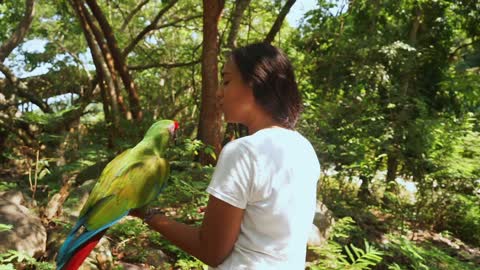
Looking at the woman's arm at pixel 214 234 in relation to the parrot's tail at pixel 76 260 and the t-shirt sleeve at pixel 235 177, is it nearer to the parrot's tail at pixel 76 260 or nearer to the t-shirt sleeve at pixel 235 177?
the t-shirt sleeve at pixel 235 177

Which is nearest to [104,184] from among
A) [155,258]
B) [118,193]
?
[118,193]

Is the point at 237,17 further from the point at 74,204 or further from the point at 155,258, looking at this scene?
the point at 155,258

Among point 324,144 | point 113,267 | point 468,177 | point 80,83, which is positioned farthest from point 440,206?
point 80,83

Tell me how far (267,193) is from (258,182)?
0.04m

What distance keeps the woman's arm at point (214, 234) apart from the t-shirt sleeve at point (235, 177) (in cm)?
2

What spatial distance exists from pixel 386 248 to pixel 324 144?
1566 mm

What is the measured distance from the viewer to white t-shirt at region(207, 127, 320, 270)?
42.9 inches

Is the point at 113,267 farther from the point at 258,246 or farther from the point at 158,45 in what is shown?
the point at 158,45

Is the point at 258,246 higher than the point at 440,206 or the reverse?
higher

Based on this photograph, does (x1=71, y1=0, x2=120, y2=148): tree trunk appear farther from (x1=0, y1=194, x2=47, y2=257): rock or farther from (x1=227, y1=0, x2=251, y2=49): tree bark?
(x1=0, y1=194, x2=47, y2=257): rock

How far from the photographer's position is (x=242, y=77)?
4.09 ft

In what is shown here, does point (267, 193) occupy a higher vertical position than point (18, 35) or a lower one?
lower

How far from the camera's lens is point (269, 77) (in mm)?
1246

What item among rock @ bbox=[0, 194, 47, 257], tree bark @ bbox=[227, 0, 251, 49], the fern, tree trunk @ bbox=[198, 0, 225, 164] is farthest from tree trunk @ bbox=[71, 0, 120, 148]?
the fern
